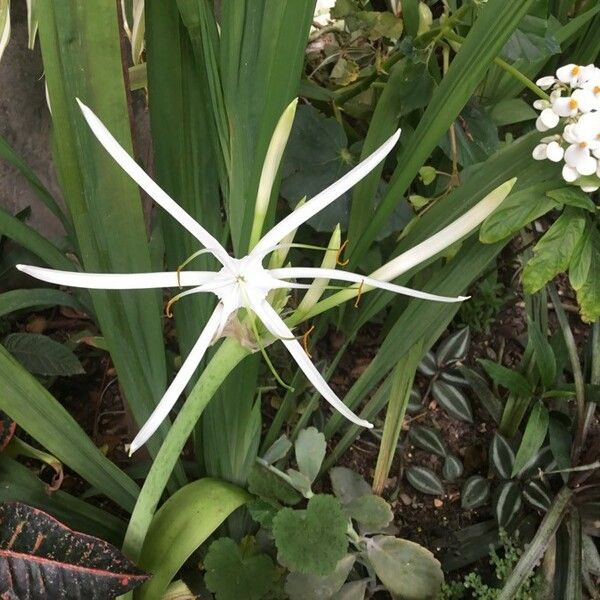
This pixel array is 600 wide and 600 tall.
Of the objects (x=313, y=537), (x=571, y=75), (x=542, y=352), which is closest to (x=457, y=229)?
(x=571, y=75)

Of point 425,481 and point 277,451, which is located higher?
point 277,451

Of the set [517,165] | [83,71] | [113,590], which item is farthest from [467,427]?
[83,71]

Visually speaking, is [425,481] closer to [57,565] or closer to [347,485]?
[347,485]

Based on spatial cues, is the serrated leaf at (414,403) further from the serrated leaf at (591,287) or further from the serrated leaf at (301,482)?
the serrated leaf at (591,287)

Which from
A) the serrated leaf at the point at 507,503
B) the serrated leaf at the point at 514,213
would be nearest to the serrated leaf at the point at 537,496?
the serrated leaf at the point at 507,503

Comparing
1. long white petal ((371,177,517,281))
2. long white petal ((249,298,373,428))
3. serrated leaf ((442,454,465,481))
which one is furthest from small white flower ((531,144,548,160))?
serrated leaf ((442,454,465,481))

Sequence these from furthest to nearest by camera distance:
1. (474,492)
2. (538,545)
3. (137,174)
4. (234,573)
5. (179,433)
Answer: (474,492) → (538,545) → (234,573) → (179,433) → (137,174)
